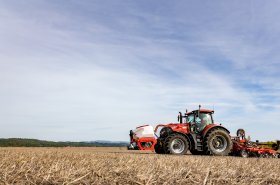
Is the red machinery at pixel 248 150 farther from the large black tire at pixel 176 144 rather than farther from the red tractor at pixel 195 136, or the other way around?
the large black tire at pixel 176 144

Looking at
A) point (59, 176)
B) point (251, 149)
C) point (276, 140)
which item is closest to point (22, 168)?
point (59, 176)

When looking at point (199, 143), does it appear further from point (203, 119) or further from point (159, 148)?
point (159, 148)

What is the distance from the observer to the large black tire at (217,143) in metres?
16.9

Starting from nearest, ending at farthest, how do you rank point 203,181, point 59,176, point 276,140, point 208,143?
1. point 59,176
2. point 203,181
3. point 208,143
4. point 276,140

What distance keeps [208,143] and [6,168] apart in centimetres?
1373

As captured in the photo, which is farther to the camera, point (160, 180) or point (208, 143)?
point (208, 143)

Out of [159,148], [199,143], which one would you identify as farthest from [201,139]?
[159,148]

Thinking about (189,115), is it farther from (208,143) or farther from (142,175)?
(142,175)

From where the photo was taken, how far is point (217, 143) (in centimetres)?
1762

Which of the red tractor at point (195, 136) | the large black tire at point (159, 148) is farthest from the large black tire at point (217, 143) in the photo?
the large black tire at point (159, 148)

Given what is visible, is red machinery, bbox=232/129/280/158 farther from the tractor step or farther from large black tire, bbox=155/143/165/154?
large black tire, bbox=155/143/165/154

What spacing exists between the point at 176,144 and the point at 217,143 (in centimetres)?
196

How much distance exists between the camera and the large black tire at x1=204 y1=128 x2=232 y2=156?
16.9 metres

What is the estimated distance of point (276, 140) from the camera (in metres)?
19.8
